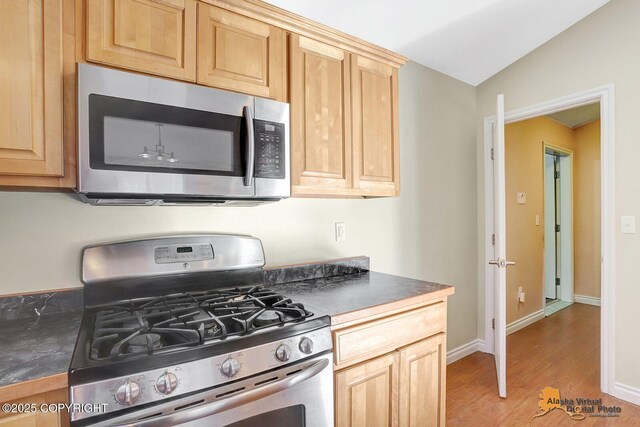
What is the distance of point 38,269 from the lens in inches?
50.8

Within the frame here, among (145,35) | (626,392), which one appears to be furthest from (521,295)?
(145,35)

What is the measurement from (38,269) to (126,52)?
0.87 metres

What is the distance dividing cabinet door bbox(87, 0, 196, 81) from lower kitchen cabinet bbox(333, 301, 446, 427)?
1170mm

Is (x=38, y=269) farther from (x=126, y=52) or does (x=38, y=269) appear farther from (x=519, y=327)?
(x=519, y=327)

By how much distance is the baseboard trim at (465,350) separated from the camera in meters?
2.79

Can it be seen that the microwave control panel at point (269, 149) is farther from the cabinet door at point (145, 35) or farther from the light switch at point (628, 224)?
the light switch at point (628, 224)

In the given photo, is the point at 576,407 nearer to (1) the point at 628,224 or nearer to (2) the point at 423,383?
(1) the point at 628,224

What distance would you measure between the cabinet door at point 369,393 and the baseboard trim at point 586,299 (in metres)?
4.49

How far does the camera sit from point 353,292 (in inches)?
63.6

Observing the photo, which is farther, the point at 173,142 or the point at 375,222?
the point at 375,222

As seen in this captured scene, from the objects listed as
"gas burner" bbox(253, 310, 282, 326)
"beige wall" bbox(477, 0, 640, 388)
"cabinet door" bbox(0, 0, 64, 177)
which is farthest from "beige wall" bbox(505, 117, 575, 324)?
"cabinet door" bbox(0, 0, 64, 177)

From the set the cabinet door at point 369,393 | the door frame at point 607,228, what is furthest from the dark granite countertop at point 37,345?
the door frame at point 607,228

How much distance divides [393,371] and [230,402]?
29.2 inches

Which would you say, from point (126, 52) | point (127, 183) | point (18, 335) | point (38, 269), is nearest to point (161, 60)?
point (126, 52)
